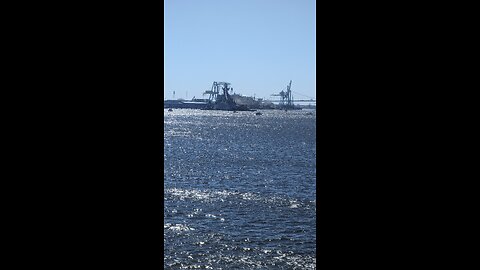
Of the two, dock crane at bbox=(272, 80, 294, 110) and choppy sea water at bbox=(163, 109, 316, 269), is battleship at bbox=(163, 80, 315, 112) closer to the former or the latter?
dock crane at bbox=(272, 80, 294, 110)

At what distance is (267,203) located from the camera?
24.8 metres

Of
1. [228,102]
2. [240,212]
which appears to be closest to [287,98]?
[228,102]

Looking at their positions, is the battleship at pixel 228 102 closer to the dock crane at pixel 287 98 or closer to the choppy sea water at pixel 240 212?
the dock crane at pixel 287 98

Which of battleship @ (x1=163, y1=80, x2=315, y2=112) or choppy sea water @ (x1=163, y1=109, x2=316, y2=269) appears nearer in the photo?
choppy sea water @ (x1=163, y1=109, x2=316, y2=269)

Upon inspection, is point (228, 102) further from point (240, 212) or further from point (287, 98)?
point (240, 212)

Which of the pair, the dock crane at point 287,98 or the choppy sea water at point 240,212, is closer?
the choppy sea water at point 240,212

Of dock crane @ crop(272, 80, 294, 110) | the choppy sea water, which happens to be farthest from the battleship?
the choppy sea water

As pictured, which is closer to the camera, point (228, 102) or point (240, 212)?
point (240, 212)

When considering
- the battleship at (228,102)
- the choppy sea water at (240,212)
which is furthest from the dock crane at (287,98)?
the choppy sea water at (240,212)

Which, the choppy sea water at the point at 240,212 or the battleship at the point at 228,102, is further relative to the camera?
the battleship at the point at 228,102
